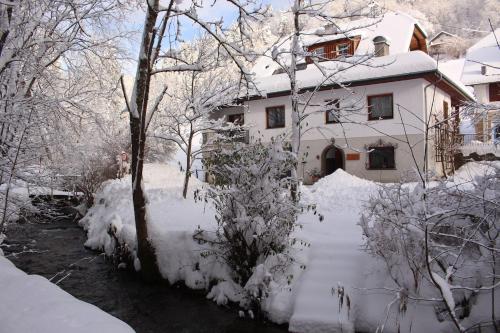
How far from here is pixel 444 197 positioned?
609 centimetres

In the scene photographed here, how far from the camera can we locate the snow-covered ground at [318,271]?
5.93m

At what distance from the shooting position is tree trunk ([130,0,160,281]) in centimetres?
826

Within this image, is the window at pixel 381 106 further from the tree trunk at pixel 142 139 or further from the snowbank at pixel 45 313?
the snowbank at pixel 45 313

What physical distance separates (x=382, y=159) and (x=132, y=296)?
46.3ft

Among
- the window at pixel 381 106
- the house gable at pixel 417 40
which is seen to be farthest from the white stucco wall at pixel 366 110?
the house gable at pixel 417 40

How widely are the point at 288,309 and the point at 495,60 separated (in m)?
30.9

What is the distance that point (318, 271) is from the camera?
22.9 feet

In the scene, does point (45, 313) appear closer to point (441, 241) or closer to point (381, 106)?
point (441, 241)

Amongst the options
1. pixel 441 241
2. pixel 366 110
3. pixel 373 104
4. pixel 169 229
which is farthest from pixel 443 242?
pixel 373 104

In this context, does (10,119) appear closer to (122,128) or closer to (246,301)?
(246,301)

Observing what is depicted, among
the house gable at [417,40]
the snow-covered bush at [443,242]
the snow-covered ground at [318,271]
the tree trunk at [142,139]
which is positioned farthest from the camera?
the house gable at [417,40]

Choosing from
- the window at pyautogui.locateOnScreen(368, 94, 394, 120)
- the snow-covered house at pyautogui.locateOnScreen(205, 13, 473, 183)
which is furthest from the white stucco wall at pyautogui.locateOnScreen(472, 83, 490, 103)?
the window at pyautogui.locateOnScreen(368, 94, 394, 120)

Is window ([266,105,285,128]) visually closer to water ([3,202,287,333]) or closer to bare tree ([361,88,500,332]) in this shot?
water ([3,202,287,333])

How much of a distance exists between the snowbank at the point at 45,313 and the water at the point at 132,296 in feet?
6.85
